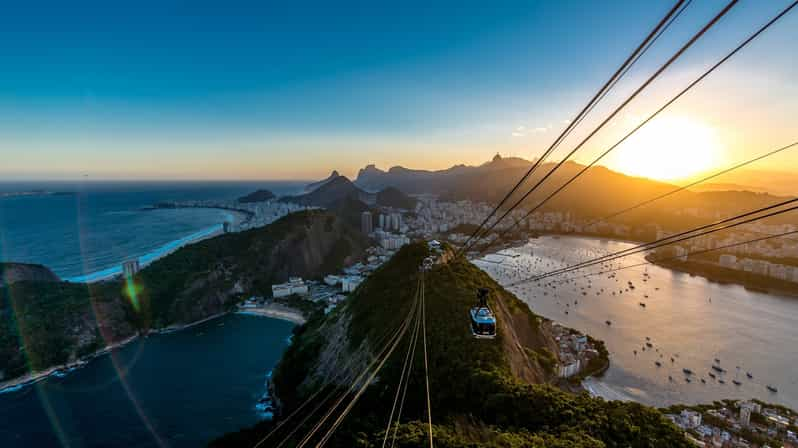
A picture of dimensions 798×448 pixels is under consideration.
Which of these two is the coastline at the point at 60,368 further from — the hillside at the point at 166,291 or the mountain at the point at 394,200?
A: the mountain at the point at 394,200

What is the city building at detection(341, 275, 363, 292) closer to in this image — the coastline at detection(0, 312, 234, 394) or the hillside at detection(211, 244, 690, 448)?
the coastline at detection(0, 312, 234, 394)

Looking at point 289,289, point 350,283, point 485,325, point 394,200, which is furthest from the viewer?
point 394,200

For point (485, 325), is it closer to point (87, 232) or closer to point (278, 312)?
point (278, 312)

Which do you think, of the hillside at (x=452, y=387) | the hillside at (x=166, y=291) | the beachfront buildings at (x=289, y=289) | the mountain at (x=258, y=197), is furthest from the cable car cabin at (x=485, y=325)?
the mountain at (x=258, y=197)

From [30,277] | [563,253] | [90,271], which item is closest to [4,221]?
[90,271]

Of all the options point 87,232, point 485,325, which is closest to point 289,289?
point 485,325

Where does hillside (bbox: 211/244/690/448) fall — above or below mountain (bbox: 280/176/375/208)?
below

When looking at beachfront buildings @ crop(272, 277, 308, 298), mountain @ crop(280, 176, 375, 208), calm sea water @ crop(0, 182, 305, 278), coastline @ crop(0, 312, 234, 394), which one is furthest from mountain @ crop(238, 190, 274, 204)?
coastline @ crop(0, 312, 234, 394)
